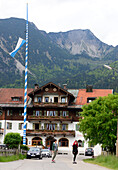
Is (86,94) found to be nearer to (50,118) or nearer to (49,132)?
(50,118)

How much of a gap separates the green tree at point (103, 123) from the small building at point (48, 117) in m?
29.6

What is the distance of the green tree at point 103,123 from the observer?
39391mm

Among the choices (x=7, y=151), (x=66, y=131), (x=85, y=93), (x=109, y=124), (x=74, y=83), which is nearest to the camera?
(x=7, y=151)

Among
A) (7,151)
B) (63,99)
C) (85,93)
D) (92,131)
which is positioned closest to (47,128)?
(63,99)

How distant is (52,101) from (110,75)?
356 ft

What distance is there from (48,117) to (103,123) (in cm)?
3426

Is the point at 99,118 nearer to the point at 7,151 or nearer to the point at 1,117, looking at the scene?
the point at 7,151

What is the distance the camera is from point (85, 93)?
79062 millimetres

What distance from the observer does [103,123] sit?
4022 cm

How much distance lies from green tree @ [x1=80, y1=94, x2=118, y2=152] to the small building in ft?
97.0

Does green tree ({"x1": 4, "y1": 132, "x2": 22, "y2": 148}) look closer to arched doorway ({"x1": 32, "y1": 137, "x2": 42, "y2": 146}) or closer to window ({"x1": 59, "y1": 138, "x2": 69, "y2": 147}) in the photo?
arched doorway ({"x1": 32, "y1": 137, "x2": 42, "y2": 146})

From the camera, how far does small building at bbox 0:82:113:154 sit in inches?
2872

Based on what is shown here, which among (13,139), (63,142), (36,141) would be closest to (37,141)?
(36,141)

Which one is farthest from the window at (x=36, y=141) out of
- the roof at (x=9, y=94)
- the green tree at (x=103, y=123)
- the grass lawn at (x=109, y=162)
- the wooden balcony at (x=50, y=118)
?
the grass lawn at (x=109, y=162)
